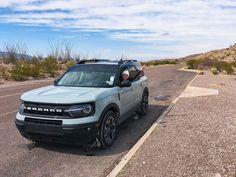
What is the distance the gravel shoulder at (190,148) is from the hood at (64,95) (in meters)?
1.43

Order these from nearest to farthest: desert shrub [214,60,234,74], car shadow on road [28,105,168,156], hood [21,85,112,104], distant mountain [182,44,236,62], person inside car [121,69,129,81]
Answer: hood [21,85,112,104] → car shadow on road [28,105,168,156] → person inside car [121,69,129,81] → desert shrub [214,60,234,74] → distant mountain [182,44,236,62]

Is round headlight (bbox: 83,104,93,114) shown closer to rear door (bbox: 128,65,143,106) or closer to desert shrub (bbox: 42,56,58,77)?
rear door (bbox: 128,65,143,106)

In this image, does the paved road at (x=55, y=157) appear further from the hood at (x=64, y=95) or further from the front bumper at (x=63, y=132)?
the hood at (x=64, y=95)

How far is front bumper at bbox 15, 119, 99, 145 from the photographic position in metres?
6.45

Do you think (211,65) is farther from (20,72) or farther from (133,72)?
(133,72)

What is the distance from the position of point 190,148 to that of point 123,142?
4.99 ft

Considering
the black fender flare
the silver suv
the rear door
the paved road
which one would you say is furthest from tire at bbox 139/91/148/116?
the black fender flare

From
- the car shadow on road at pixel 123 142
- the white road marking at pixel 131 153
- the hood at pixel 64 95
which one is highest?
the hood at pixel 64 95

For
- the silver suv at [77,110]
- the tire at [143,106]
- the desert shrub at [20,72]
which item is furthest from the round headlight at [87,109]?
the desert shrub at [20,72]

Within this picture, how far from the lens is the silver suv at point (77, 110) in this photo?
6.49 m

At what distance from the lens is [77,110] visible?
6.52 metres

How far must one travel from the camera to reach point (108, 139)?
734 cm

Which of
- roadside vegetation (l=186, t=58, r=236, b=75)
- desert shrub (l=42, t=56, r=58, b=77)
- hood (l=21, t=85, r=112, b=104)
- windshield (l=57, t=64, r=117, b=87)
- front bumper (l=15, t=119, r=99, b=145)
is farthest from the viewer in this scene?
roadside vegetation (l=186, t=58, r=236, b=75)

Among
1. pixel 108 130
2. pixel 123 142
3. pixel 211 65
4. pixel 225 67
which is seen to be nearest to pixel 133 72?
pixel 123 142
